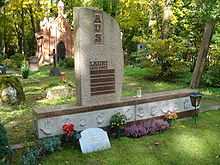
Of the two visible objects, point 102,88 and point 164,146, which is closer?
point 164,146

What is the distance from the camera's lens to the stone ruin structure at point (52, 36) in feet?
124

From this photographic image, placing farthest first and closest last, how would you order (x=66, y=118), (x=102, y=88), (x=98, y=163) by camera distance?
(x=102, y=88)
(x=66, y=118)
(x=98, y=163)

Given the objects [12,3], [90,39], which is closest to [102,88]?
[90,39]

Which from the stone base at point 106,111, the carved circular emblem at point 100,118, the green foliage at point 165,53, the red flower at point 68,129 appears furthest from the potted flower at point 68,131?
the green foliage at point 165,53

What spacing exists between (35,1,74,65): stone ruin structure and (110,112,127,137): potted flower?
29443 mm

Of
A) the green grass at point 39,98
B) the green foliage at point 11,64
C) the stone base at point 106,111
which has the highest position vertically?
the green foliage at point 11,64

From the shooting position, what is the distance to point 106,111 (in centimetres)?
927

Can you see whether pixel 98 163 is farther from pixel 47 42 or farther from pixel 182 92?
pixel 47 42

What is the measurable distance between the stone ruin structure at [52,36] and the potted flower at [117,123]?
96.6 feet

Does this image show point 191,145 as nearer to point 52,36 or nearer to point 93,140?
point 93,140

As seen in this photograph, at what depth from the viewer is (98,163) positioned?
760cm

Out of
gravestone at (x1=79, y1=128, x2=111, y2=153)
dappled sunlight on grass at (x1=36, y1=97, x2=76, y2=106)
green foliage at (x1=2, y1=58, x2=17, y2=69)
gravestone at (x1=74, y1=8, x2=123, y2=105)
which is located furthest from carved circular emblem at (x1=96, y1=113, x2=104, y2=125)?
green foliage at (x1=2, y1=58, x2=17, y2=69)

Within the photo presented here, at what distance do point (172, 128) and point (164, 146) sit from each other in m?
1.41

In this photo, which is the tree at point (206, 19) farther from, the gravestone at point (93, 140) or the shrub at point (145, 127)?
the gravestone at point (93, 140)
